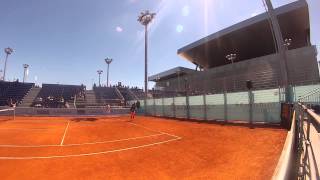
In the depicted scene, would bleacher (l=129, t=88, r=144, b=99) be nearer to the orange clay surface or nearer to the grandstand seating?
the grandstand seating

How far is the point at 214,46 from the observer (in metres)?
63.2

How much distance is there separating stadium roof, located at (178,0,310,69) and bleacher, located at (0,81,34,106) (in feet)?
138

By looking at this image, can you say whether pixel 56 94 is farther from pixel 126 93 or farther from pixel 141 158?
pixel 141 158

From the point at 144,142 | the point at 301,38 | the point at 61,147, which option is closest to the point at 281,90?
the point at 144,142

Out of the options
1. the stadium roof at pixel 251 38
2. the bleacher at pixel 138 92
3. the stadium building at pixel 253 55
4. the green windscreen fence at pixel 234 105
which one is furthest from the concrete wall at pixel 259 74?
the bleacher at pixel 138 92

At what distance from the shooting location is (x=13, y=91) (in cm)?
5778

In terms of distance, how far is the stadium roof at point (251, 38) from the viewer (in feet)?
151

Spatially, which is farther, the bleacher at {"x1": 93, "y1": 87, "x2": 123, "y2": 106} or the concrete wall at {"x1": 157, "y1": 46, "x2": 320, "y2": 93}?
the bleacher at {"x1": 93, "y1": 87, "x2": 123, "y2": 106}

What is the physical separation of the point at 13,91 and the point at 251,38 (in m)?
56.0

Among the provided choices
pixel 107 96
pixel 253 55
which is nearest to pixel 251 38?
pixel 253 55

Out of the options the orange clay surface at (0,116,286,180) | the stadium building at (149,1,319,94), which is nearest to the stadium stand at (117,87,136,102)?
the stadium building at (149,1,319,94)

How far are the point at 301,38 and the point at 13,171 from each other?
6219cm

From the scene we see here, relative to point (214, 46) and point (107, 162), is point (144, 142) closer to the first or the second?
point (107, 162)

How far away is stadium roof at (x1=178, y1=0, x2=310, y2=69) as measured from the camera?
45938 millimetres
